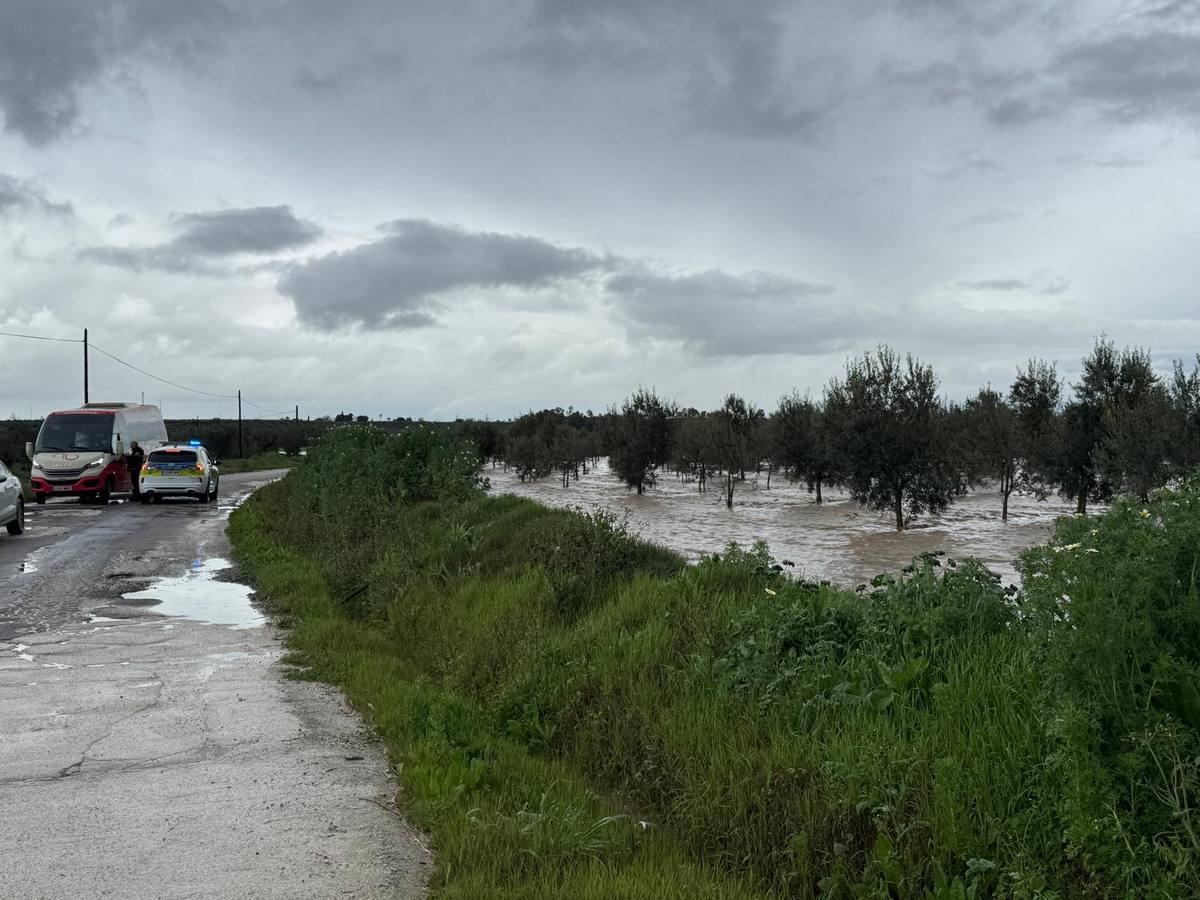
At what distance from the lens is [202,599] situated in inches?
502

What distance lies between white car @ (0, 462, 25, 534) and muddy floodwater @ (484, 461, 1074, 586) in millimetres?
11821

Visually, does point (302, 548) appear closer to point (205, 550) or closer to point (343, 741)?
point (205, 550)

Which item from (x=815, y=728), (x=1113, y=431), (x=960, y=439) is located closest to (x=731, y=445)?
(x=960, y=439)

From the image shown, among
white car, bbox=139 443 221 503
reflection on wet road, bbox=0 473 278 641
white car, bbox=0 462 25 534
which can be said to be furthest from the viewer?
white car, bbox=139 443 221 503

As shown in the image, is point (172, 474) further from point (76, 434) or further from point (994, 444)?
point (994, 444)

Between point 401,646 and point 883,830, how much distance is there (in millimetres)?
6963

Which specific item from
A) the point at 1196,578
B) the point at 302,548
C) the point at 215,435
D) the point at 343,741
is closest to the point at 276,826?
the point at 343,741

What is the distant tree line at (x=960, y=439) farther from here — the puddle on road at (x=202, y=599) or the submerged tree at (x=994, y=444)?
the puddle on road at (x=202, y=599)

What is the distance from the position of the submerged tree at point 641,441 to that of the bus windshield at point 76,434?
102 ft

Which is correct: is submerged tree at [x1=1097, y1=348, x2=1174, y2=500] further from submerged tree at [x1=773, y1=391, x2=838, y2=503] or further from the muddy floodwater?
submerged tree at [x1=773, y1=391, x2=838, y2=503]

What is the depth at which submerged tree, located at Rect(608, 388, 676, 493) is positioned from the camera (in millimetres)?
56000

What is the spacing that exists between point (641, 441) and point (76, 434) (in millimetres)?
32191

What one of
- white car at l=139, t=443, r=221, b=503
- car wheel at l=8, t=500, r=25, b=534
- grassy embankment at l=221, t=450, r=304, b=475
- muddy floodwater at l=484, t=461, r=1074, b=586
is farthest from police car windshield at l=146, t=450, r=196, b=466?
grassy embankment at l=221, t=450, r=304, b=475

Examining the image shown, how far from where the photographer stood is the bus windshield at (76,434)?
29375 millimetres
